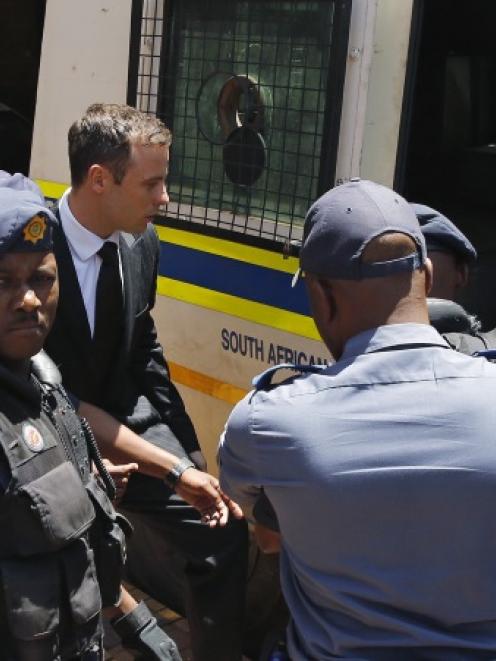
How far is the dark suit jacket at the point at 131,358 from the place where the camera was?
9.07 ft

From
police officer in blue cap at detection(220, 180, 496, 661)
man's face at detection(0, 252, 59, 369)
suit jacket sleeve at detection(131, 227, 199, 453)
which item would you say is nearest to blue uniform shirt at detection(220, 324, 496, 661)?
police officer in blue cap at detection(220, 180, 496, 661)

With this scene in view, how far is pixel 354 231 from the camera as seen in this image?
1570 millimetres

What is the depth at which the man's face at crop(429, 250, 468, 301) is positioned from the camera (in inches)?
91.9

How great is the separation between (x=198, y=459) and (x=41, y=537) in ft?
4.31

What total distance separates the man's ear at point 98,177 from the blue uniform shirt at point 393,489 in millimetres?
1365

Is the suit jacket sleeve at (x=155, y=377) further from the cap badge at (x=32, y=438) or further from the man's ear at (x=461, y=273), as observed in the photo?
the cap badge at (x=32, y=438)

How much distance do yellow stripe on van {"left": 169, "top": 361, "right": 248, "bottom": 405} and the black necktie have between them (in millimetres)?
535

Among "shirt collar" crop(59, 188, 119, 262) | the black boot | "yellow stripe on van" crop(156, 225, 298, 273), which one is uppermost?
"shirt collar" crop(59, 188, 119, 262)

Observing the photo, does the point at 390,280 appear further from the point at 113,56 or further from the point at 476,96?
the point at 476,96

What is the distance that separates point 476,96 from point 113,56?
A: 176cm

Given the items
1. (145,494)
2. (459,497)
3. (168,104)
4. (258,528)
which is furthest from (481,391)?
(168,104)

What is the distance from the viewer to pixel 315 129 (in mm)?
2871

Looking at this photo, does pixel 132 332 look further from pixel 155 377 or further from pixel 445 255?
pixel 445 255

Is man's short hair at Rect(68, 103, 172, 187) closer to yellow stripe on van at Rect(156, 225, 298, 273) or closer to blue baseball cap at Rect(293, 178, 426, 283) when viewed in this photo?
yellow stripe on van at Rect(156, 225, 298, 273)
